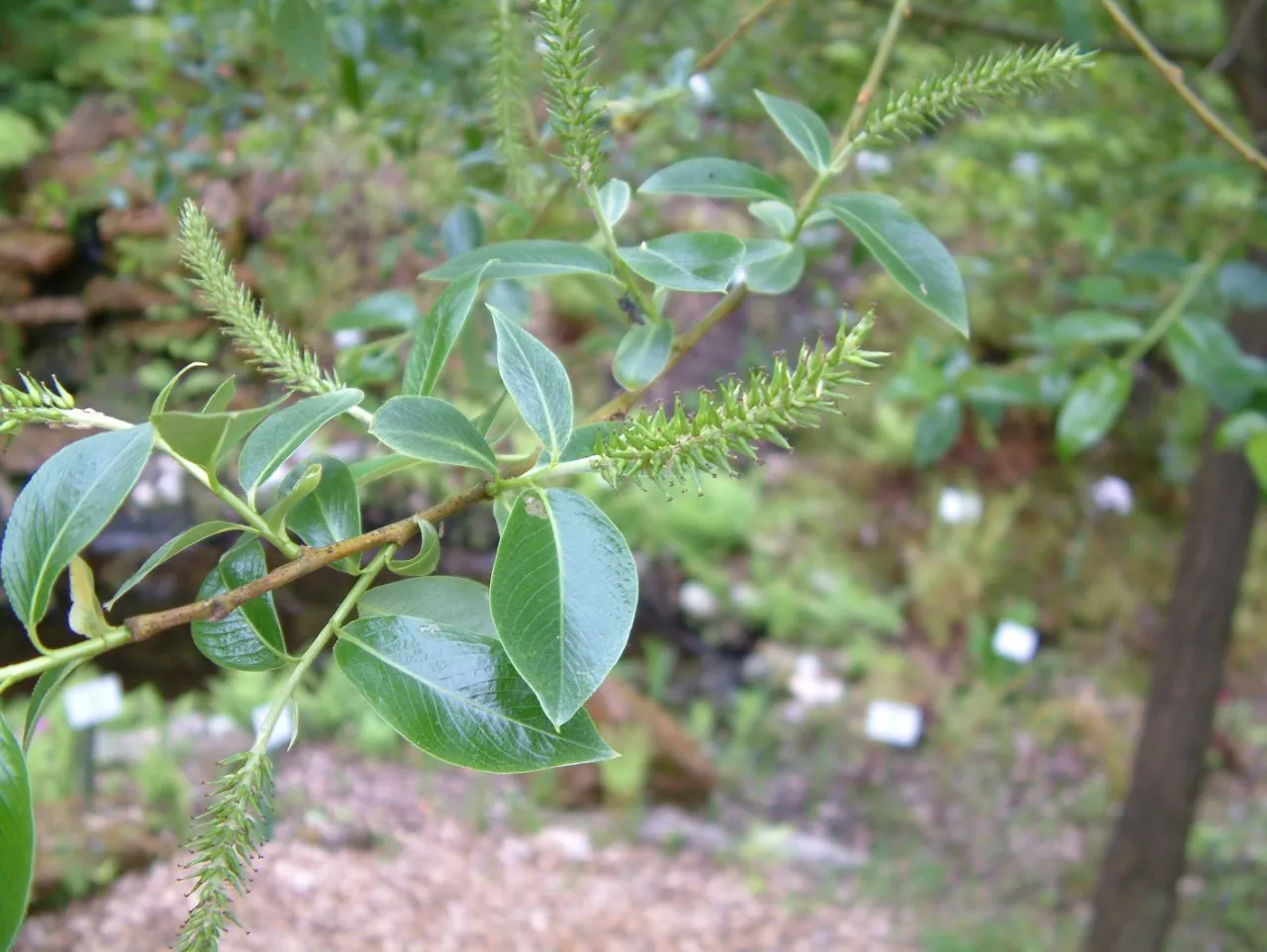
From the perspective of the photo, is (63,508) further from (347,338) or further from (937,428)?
(347,338)

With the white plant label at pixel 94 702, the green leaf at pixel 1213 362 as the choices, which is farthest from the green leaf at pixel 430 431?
the white plant label at pixel 94 702

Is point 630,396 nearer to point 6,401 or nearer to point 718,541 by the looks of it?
point 6,401

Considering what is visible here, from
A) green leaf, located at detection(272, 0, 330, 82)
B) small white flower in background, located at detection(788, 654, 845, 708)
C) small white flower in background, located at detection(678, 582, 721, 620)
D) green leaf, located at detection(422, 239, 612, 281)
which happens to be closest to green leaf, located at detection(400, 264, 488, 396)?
green leaf, located at detection(422, 239, 612, 281)

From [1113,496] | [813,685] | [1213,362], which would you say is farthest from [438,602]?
[1113,496]

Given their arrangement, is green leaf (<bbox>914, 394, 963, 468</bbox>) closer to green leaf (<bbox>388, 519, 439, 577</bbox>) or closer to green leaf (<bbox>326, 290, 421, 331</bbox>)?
green leaf (<bbox>326, 290, 421, 331</bbox>)

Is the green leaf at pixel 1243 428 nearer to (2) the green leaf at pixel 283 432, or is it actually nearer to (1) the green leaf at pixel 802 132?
(1) the green leaf at pixel 802 132

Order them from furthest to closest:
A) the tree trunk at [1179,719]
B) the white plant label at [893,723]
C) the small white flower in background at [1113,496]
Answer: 1. the small white flower in background at [1113,496]
2. the white plant label at [893,723]
3. the tree trunk at [1179,719]

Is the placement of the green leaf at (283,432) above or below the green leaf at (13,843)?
above
